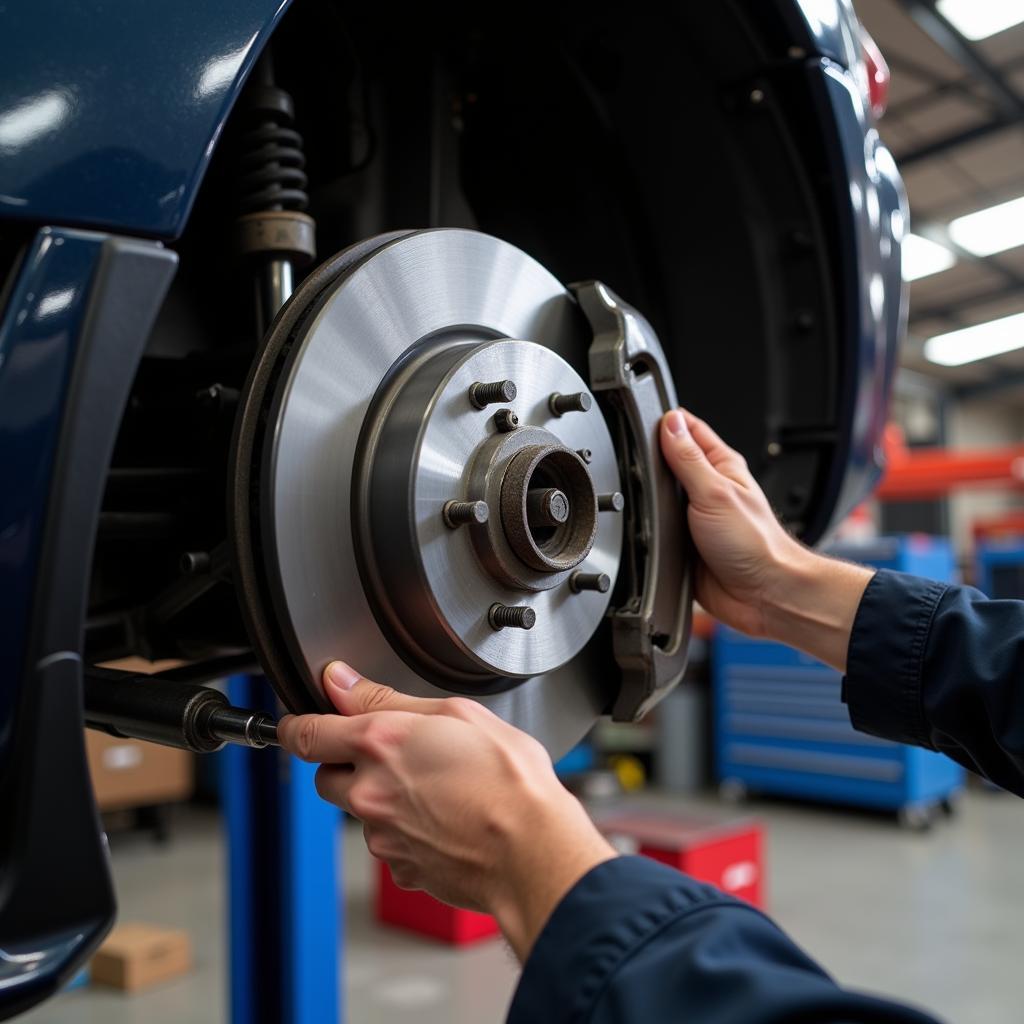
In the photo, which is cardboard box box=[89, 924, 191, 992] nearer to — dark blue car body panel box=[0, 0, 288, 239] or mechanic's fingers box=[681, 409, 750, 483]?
mechanic's fingers box=[681, 409, 750, 483]

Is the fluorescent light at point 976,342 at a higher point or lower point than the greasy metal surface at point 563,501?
higher

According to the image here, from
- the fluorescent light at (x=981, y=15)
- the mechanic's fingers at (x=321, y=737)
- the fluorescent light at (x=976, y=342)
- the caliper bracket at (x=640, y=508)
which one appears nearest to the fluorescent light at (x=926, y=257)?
the fluorescent light at (x=976, y=342)

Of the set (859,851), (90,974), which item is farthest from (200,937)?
(859,851)

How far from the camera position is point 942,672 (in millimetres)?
730

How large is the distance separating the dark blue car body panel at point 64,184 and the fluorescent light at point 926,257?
689cm

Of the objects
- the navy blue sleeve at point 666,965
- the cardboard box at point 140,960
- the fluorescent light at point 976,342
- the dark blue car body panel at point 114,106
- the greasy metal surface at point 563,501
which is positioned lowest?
the cardboard box at point 140,960

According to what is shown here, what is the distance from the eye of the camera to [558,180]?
0.93 meters

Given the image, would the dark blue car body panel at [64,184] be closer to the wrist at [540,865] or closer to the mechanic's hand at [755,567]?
the wrist at [540,865]

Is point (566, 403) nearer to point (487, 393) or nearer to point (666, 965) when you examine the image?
point (487, 393)

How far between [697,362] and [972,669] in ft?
1.21

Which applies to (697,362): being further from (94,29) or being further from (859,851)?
(859,851)

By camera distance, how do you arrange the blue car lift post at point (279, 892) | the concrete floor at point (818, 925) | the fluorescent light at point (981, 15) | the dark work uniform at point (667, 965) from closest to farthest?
the dark work uniform at point (667, 965) → the blue car lift post at point (279, 892) → the concrete floor at point (818, 925) → the fluorescent light at point (981, 15)

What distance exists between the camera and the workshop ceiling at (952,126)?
173 inches

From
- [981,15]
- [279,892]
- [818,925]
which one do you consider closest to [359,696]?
[279,892]
